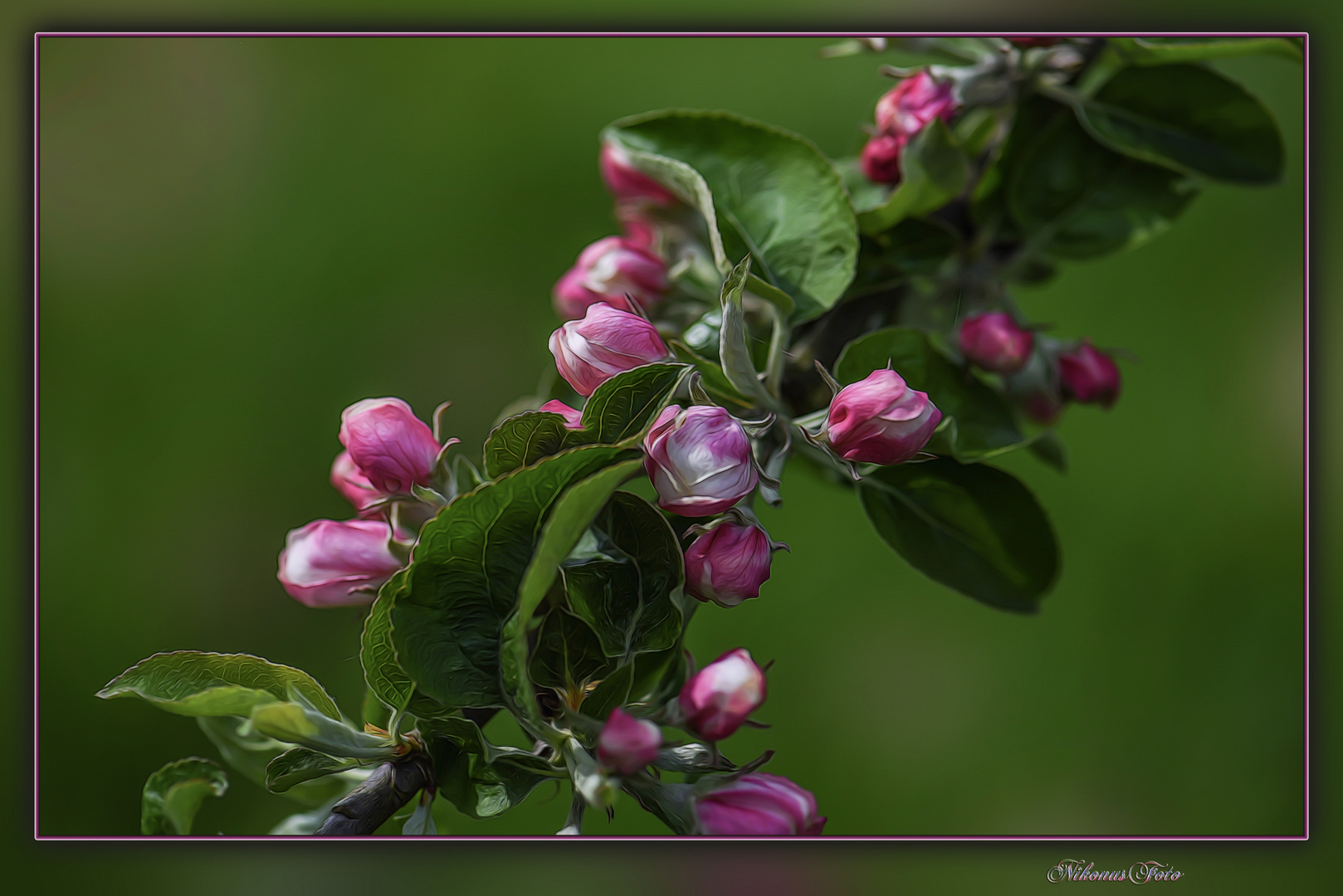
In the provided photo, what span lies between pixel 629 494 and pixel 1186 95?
1.70 ft

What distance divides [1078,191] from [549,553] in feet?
1.69

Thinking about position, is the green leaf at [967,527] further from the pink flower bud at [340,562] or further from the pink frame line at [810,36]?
the pink flower bud at [340,562]

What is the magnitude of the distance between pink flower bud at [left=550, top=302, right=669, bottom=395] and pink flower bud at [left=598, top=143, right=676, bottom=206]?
0.23 m

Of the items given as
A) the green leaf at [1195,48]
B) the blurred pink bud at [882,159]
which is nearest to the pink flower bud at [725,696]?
the blurred pink bud at [882,159]

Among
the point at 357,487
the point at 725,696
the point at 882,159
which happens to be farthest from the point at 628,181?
the point at 725,696

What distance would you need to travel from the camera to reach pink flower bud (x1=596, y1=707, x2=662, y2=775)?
0.43 meters

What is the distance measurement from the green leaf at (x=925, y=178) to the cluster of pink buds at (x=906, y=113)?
16 millimetres

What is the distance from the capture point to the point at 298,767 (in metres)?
0.51

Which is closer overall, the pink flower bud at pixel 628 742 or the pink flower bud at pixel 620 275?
the pink flower bud at pixel 628 742

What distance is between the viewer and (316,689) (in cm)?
51

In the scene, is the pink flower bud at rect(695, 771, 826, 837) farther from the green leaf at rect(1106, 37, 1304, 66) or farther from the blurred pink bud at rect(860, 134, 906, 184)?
the green leaf at rect(1106, 37, 1304, 66)

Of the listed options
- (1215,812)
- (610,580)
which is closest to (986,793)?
(1215,812)

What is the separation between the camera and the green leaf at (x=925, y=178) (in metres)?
0.63

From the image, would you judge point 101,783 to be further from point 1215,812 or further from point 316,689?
point 1215,812
